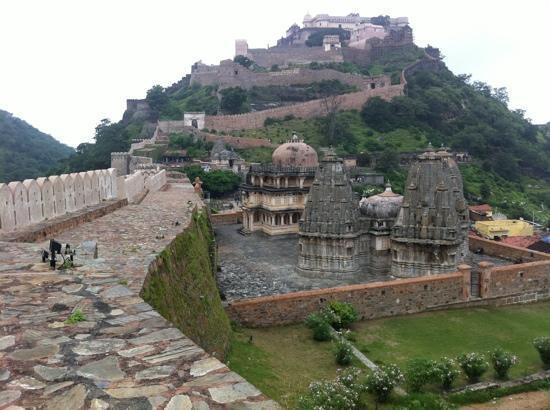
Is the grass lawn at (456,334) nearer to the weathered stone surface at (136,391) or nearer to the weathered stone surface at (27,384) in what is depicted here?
the weathered stone surface at (136,391)

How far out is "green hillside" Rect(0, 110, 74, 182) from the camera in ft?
190

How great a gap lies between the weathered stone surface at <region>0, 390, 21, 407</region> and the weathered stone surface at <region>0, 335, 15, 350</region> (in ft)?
2.78

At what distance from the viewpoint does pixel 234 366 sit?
40.5 feet

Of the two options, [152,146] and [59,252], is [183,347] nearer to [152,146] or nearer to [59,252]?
[59,252]

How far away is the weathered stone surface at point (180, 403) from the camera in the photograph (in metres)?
3.28

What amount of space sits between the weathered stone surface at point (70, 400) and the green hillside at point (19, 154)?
54.9 metres

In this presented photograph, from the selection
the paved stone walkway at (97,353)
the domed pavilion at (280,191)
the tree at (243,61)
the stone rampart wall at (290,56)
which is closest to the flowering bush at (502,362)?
the paved stone walkway at (97,353)

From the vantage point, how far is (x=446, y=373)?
44.9 feet

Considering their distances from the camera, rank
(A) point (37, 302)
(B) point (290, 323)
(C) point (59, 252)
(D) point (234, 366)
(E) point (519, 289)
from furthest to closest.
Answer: (E) point (519, 289) < (B) point (290, 323) < (D) point (234, 366) < (C) point (59, 252) < (A) point (37, 302)

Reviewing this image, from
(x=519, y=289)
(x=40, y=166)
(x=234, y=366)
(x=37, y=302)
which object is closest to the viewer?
(x=37, y=302)

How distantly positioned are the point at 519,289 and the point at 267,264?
1179 centimetres

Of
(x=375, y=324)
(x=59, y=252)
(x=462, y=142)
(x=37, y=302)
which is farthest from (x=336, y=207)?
(x=462, y=142)

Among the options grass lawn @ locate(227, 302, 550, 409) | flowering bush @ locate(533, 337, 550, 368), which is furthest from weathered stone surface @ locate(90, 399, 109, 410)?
flowering bush @ locate(533, 337, 550, 368)

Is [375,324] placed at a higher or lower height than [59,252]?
lower
